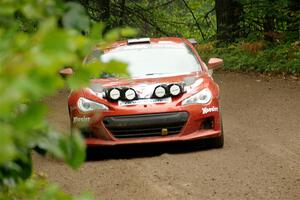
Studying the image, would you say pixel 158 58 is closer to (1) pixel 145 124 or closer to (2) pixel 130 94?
(2) pixel 130 94

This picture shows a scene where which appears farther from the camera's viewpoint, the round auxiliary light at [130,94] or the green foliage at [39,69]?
the round auxiliary light at [130,94]

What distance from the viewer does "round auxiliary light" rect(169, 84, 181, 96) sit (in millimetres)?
8984

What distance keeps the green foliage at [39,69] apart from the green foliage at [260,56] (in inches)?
647

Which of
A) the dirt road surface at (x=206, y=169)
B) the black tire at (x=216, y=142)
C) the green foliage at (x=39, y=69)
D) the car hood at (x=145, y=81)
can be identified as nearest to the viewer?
the green foliage at (x=39, y=69)

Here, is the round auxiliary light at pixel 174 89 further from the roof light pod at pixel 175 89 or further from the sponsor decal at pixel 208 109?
the sponsor decal at pixel 208 109

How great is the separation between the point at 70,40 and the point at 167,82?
7790 mm

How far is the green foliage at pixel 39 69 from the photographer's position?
121 centimetres

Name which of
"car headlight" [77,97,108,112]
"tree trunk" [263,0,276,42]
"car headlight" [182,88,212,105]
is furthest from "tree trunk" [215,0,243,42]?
"car headlight" [77,97,108,112]

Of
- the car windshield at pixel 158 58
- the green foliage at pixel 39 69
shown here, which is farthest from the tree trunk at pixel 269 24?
the green foliage at pixel 39 69

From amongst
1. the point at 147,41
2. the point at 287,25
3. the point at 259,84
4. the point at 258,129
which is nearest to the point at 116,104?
the point at 147,41

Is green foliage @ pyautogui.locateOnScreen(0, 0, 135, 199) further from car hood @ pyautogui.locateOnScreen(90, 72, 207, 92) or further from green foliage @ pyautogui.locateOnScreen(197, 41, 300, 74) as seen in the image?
green foliage @ pyautogui.locateOnScreen(197, 41, 300, 74)

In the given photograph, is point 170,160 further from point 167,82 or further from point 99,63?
point 99,63

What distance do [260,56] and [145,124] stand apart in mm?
11217

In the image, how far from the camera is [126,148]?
9.60 m
